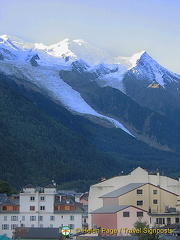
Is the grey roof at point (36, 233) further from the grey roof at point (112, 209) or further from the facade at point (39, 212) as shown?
the facade at point (39, 212)

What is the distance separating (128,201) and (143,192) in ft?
6.29

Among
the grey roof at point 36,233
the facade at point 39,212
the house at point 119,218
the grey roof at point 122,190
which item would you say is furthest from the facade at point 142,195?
the facade at point 39,212

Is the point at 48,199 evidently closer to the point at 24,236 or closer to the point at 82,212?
the point at 82,212

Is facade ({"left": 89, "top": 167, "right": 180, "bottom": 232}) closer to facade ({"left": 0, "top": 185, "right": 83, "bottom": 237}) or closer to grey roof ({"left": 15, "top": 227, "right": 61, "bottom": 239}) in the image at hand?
grey roof ({"left": 15, "top": 227, "right": 61, "bottom": 239})

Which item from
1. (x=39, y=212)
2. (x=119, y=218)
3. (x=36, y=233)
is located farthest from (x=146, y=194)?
(x=39, y=212)

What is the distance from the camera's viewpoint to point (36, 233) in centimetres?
10156

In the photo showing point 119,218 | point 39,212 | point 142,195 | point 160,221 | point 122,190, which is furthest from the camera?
point 39,212

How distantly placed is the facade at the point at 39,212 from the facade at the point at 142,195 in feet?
17.0

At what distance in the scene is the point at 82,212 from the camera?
395ft

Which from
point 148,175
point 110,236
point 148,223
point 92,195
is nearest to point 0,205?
point 92,195

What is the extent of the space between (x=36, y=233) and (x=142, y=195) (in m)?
11.6

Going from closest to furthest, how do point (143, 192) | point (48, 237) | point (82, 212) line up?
point (48, 237) → point (143, 192) → point (82, 212)

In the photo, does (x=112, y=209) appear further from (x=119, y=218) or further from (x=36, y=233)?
(x=36, y=233)

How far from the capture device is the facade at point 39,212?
4692 inches
